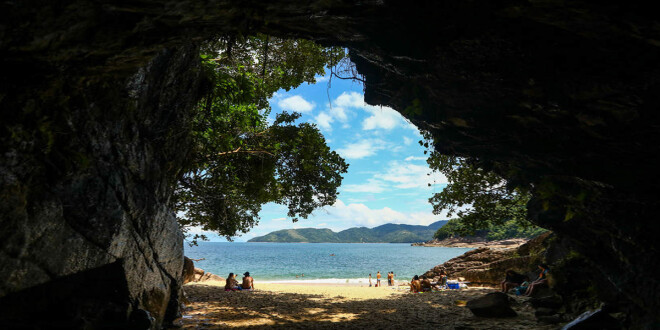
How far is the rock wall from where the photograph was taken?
3.67m

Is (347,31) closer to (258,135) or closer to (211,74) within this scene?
(211,74)

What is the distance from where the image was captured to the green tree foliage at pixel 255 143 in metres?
12.1

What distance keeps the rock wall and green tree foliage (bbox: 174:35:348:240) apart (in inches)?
180

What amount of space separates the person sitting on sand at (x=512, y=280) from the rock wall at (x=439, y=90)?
444 inches

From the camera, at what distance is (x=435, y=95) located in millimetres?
6207

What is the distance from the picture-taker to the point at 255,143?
1487 centimetres

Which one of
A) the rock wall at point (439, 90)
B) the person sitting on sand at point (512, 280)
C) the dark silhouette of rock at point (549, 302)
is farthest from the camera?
the person sitting on sand at point (512, 280)

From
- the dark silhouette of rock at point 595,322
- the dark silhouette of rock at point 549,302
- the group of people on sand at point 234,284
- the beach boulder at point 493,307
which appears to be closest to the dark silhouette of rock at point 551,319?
the beach boulder at point 493,307

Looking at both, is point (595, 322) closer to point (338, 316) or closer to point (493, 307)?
point (493, 307)

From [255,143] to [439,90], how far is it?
1071cm

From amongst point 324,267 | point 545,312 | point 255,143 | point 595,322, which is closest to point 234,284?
point 255,143

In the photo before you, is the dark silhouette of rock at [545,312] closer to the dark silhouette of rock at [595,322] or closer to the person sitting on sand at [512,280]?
the dark silhouette of rock at [595,322]

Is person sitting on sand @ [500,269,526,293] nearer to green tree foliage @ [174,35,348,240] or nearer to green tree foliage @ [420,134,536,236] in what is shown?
green tree foliage @ [420,134,536,236]

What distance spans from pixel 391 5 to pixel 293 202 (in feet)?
46.3
